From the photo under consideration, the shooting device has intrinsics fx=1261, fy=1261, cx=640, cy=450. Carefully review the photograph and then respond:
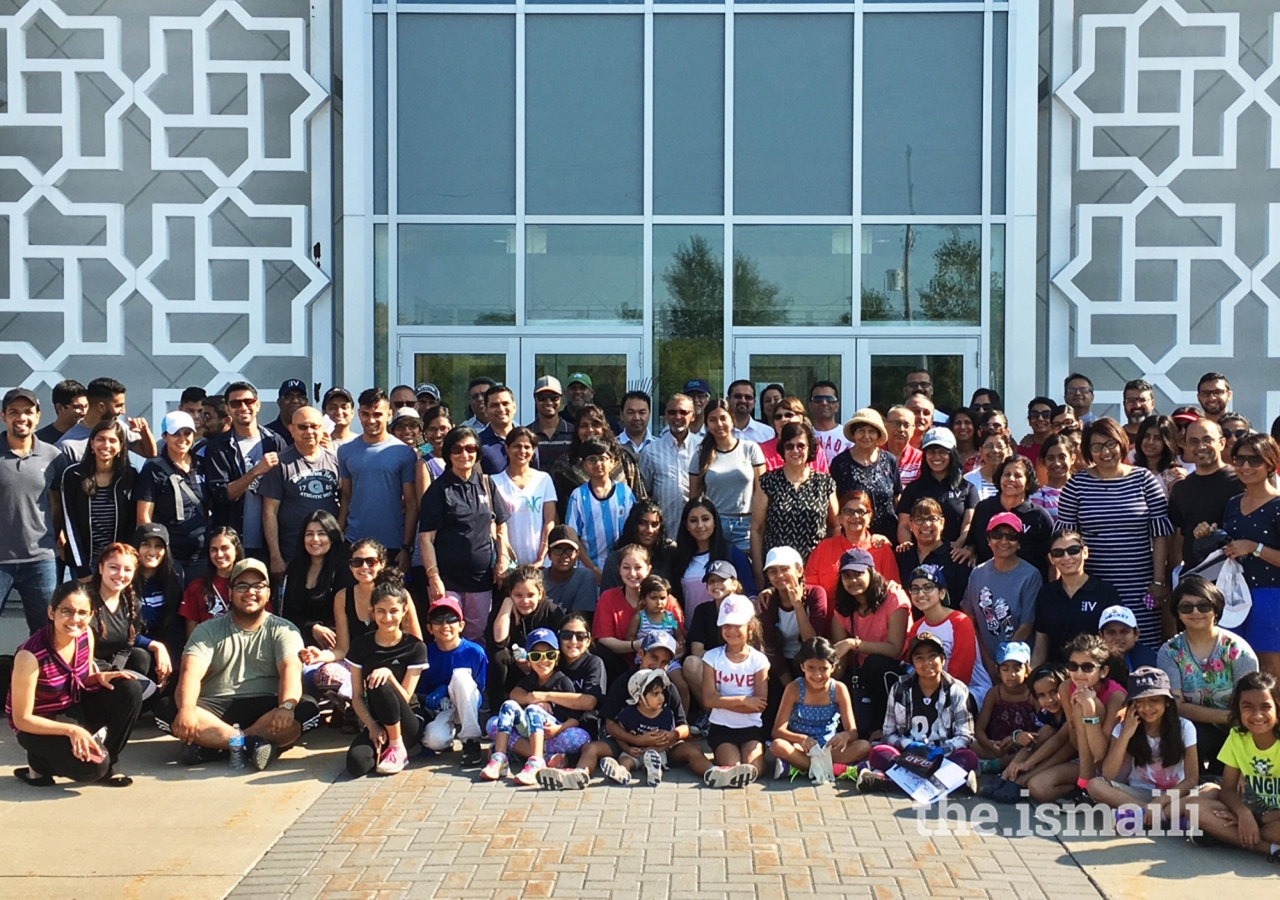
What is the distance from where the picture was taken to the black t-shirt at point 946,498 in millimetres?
→ 8039

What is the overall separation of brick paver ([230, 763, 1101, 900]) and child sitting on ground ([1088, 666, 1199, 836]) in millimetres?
544

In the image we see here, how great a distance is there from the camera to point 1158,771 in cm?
619

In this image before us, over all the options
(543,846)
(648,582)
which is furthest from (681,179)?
(543,846)

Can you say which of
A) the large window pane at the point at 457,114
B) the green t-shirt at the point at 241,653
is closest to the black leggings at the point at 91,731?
the green t-shirt at the point at 241,653

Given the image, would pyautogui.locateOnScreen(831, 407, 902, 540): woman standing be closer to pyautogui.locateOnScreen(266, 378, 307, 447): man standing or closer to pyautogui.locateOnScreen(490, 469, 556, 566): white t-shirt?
pyautogui.locateOnScreen(490, 469, 556, 566): white t-shirt

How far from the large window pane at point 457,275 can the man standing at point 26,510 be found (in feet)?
15.6

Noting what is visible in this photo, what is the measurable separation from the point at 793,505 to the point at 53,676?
4.45 metres

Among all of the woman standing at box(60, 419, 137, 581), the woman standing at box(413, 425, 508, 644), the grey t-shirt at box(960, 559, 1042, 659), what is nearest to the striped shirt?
the woman standing at box(413, 425, 508, 644)

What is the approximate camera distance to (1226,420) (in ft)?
27.6

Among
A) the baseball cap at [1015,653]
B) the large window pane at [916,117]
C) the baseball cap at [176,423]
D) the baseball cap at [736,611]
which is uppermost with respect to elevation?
the large window pane at [916,117]

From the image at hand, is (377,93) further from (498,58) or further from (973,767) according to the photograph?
(973,767)

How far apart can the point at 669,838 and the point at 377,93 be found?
911cm

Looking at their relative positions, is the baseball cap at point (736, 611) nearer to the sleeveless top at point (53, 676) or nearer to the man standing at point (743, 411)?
the man standing at point (743, 411)

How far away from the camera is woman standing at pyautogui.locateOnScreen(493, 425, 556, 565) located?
8258 millimetres
